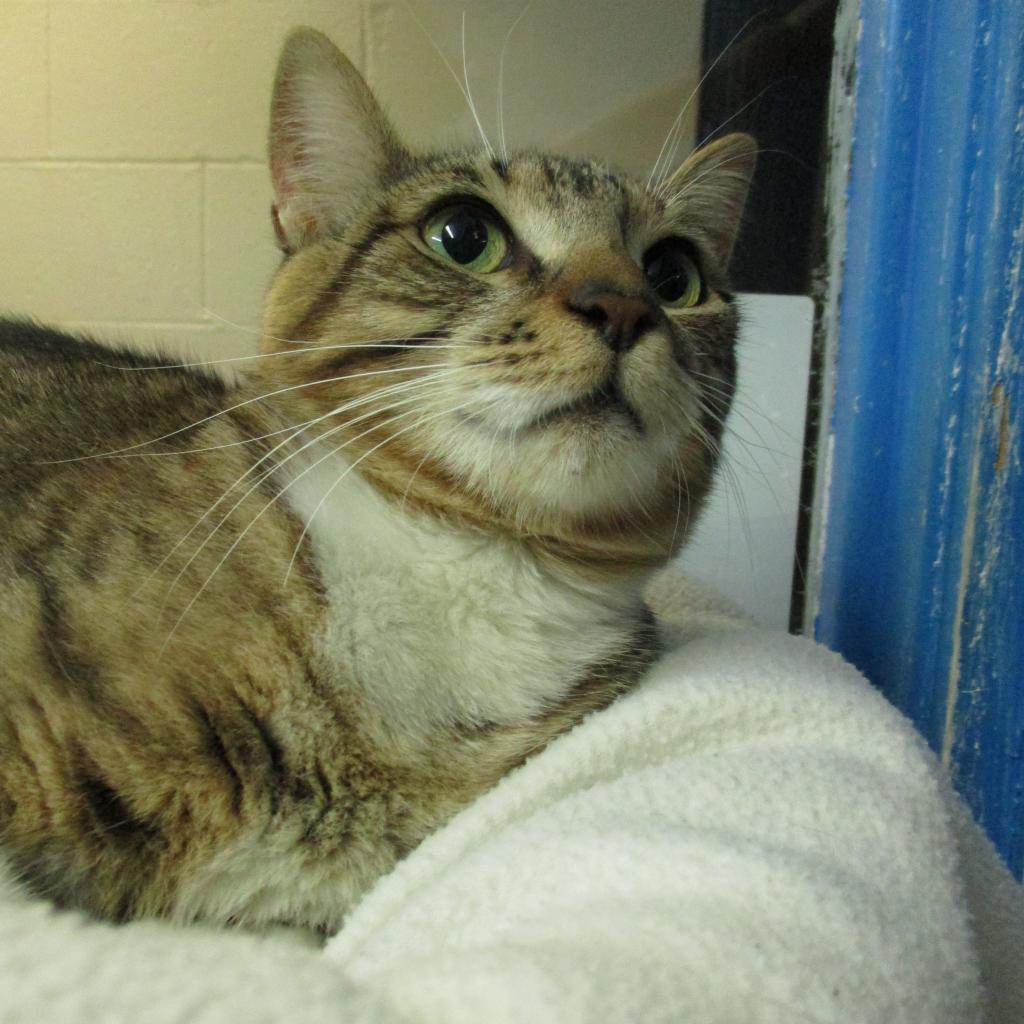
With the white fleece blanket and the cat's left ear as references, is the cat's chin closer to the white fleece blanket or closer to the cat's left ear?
the white fleece blanket

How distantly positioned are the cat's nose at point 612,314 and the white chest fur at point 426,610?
0.72 feet

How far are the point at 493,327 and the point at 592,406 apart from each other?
11cm

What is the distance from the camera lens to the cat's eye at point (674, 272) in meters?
1.04

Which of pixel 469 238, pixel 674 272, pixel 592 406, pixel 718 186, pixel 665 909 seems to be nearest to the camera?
pixel 665 909

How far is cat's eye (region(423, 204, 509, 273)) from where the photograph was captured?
90 cm

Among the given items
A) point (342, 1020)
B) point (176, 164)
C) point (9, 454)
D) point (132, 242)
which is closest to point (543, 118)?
point (176, 164)

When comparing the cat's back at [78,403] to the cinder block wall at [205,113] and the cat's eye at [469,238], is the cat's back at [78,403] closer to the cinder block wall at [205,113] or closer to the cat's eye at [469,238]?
the cat's eye at [469,238]

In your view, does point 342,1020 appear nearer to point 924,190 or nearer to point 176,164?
point 924,190

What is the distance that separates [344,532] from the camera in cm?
83

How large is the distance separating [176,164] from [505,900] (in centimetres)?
167

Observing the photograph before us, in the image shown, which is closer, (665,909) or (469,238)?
(665,909)

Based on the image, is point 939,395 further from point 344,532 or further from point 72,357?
point 72,357

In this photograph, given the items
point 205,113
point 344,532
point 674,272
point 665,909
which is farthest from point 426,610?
point 205,113

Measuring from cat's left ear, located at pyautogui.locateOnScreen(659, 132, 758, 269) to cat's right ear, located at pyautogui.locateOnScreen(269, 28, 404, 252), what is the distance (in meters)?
0.37
